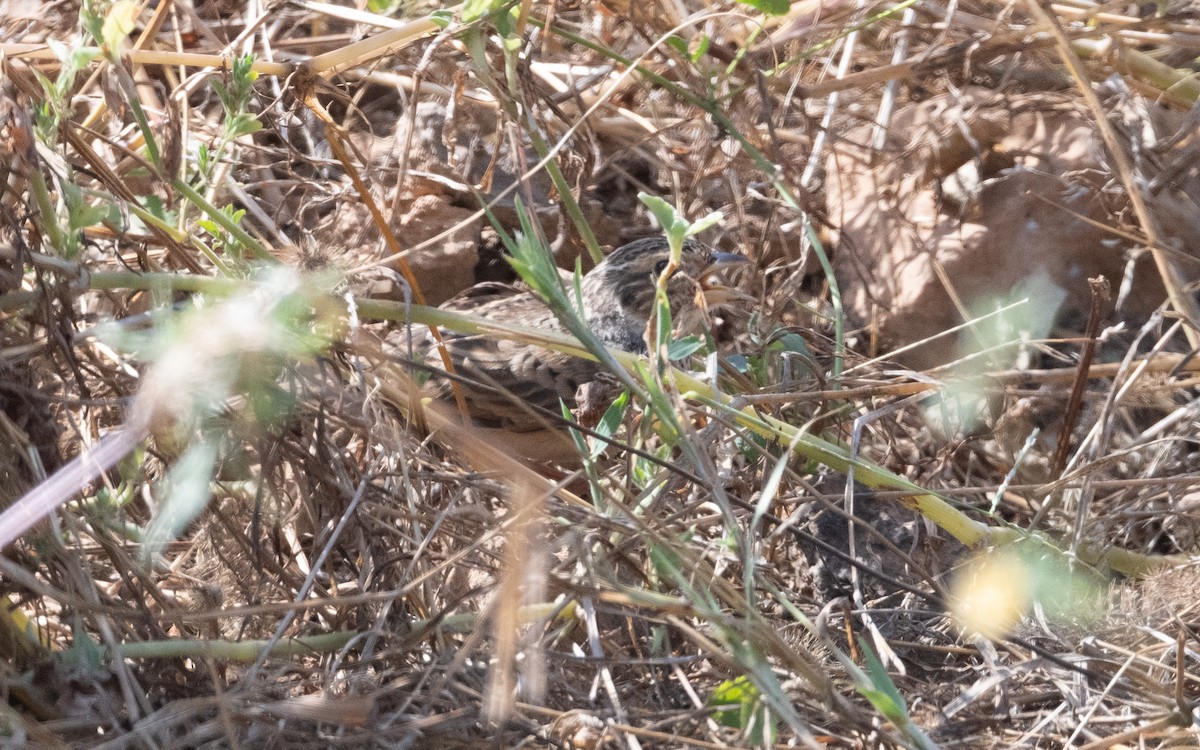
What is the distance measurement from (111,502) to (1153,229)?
295 cm

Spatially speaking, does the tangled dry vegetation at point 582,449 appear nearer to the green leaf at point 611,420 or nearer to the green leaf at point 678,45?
the green leaf at point 611,420

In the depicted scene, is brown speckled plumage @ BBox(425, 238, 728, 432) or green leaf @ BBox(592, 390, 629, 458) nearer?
green leaf @ BBox(592, 390, 629, 458)

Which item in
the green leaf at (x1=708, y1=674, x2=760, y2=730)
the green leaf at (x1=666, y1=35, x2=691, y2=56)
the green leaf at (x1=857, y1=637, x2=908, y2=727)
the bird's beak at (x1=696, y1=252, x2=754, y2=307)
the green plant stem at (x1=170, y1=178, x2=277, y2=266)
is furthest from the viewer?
the bird's beak at (x1=696, y1=252, x2=754, y2=307)

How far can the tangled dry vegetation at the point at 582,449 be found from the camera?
2.40m

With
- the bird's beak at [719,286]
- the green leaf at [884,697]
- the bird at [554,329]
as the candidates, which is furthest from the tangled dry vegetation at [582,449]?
the bird at [554,329]

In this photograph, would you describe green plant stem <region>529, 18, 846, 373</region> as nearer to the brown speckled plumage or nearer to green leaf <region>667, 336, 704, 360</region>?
the brown speckled plumage

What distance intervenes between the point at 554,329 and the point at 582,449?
8.05 feet

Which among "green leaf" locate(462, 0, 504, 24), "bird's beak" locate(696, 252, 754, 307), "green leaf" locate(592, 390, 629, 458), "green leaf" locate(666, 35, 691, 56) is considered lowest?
"bird's beak" locate(696, 252, 754, 307)

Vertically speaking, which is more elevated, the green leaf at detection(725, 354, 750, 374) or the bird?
the green leaf at detection(725, 354, 750, 374)

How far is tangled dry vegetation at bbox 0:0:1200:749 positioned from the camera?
2404 mm

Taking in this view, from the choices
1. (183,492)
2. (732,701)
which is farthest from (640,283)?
(732,701)

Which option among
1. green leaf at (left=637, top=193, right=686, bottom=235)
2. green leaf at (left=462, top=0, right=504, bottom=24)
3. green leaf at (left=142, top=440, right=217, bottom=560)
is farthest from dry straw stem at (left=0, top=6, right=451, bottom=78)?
green leaf at (left=142, top=440, right=217, bottom=560)

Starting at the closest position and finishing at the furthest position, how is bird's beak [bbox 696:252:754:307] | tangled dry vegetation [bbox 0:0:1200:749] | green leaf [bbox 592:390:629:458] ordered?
tangled dry vegetation [bbox 0:0:1200:749] < green leaf [bbox 592:390:629:458] < bird's beak [bbox 696:252:754:307]

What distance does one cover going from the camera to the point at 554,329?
5.07 metres
